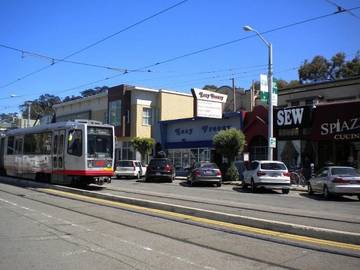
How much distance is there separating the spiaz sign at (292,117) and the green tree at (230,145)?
348 centimetres

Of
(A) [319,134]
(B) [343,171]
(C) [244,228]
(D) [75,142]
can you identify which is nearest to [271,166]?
(B) [343,171]

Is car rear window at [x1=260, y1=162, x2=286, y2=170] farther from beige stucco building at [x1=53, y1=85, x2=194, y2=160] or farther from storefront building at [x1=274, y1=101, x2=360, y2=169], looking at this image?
beige stucco building at [x1=53, y1=85, x2=194, y2=160]

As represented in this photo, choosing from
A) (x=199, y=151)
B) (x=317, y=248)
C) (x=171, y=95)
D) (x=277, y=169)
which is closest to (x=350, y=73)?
(x=171, y=95)

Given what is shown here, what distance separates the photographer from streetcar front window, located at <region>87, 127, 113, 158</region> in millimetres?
23484

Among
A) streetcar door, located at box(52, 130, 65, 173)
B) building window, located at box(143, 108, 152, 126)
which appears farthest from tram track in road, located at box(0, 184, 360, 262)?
building window, located at box(143, 108, 152, 126)

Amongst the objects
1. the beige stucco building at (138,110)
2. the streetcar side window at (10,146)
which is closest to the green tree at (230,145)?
the streetcar side window at (10,146)

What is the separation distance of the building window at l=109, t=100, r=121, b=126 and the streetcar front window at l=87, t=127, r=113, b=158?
27314 millimetres

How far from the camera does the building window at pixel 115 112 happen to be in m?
51.5

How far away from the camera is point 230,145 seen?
32.8 metres

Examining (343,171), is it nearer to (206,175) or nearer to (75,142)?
(206,175)

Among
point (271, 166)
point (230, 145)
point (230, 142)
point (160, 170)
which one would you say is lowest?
point (160, 170)

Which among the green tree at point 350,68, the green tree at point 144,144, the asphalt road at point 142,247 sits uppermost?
the green tree at point 350,68

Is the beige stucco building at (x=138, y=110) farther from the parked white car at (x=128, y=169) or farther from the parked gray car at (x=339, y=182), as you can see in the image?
the parked gray car at (x=339, y=182)

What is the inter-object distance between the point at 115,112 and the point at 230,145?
22117 mm
